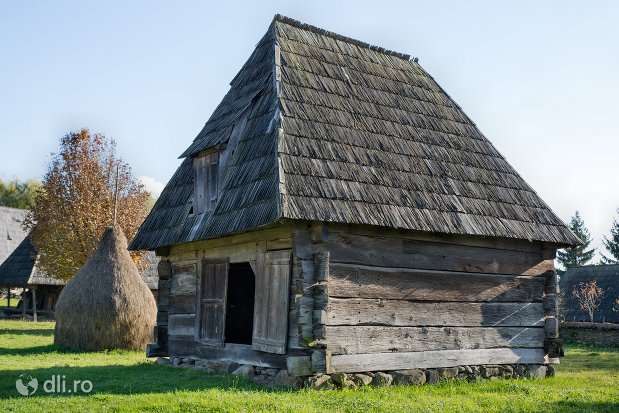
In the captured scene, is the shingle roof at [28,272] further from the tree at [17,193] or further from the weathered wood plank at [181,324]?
the tree at [17,193]

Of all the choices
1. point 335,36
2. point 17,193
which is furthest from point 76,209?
point 17,193

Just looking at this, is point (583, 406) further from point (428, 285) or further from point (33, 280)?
point (33, 280)

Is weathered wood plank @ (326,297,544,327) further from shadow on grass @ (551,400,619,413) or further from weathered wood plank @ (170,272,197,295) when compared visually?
weathered wood plank @ (170,272,197,295)

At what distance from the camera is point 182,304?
1248 cm

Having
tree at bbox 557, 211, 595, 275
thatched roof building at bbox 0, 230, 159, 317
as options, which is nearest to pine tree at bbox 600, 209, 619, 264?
tree at bbox 557, 211, 595, 275

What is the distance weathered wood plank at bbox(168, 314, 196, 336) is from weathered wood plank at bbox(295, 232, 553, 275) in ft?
12.4

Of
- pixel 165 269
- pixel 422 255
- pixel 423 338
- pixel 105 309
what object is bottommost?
pixel 423 338

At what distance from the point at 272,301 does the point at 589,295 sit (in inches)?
871

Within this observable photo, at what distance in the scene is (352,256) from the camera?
9.77m

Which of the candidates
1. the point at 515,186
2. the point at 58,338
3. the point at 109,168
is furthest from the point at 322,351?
the point at 109,168

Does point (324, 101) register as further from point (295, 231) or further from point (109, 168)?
point (109, 168)

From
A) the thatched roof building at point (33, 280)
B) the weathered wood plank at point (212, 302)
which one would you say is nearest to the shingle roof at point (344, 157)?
the weathered wood plank at point (212, 302)

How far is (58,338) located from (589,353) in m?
14.5

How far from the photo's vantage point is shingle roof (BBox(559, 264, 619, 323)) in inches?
1068
